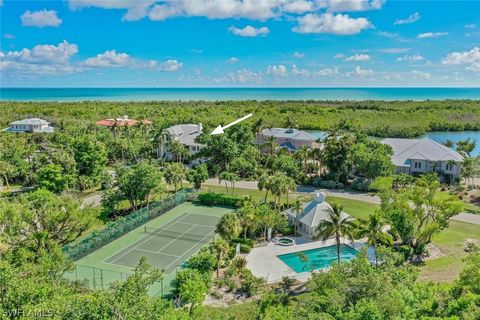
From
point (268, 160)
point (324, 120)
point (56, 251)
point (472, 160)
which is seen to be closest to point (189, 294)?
point (56, 251)

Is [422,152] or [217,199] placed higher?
[422,152]

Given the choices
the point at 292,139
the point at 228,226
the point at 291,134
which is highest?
the point at 291,134

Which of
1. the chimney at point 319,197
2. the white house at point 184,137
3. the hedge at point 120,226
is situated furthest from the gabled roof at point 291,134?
the chimney at point 319,197

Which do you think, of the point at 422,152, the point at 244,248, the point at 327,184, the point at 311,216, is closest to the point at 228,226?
the point at 244,248

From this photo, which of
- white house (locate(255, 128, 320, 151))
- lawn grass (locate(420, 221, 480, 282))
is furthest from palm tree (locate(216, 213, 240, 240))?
white house (locate(255, 128, 320, 151))

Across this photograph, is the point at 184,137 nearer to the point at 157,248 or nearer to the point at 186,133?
the point at 186,133

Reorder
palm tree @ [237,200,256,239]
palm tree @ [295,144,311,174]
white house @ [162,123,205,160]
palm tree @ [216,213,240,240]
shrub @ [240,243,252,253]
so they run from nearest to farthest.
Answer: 1. palm tree @ [216,213,240,240]
2. shrub @ [240,243,252,253]
3. palm tree @ [237,200,256,239]
4. palm tree @ [295,144,311,174]
5. white house @ [162,123,205,160]

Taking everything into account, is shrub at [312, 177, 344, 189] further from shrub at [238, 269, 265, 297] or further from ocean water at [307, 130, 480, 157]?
ocean water at [307, 130, 480, 157]
